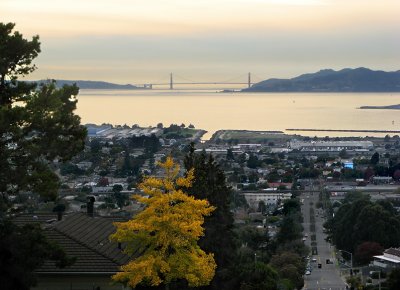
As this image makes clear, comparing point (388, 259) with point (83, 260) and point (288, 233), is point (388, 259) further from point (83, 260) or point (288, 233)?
point (83, 260)

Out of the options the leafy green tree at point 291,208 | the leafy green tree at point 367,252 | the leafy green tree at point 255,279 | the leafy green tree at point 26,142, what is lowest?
the leafy green tree at point 291,208

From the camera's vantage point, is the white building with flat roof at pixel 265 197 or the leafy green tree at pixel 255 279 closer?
the leafy green tree at pixel 255 279

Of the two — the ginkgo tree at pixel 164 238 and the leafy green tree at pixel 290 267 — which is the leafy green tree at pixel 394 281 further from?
the ginkgo tree at pixel 164 238

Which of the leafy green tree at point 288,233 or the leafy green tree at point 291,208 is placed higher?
the leafy green tree at point 288,233

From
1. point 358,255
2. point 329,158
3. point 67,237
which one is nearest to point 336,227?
point 358,255

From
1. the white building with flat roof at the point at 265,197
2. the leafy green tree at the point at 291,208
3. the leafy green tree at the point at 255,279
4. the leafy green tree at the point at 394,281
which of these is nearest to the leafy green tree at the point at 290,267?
the leafy green tree at the point at 394,281

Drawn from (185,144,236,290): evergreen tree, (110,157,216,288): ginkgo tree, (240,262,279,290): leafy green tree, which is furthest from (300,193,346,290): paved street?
(110,157,216,288): ginkgo tree

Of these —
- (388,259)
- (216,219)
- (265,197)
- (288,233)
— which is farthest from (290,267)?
(265,197)
